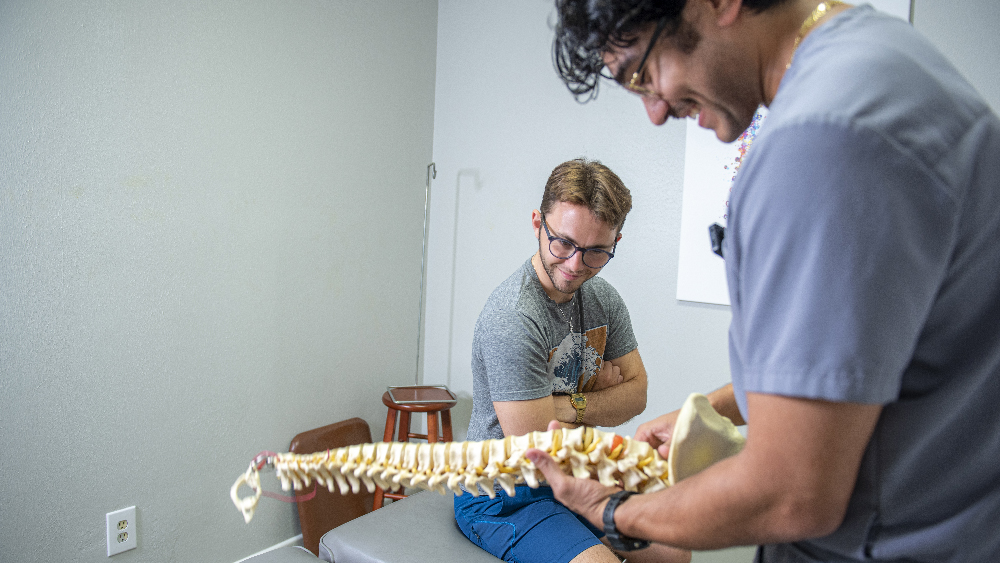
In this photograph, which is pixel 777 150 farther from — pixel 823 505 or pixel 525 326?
pixel 525 326

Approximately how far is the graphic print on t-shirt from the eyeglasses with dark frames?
3.52 ft

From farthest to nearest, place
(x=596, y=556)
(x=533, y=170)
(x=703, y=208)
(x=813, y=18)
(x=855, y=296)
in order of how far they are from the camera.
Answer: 1. (x=533, y=170)
2. (x=703, y=208)
3. (x=596, y=556)
4. (x=813, y=18)
5. (x=855, y=296)

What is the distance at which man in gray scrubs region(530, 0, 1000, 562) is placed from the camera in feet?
1.61

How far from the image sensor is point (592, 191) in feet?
5.38

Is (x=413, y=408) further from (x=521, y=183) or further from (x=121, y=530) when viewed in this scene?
(x=521, y=183)

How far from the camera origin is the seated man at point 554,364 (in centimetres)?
155

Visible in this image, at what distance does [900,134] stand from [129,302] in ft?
7.20

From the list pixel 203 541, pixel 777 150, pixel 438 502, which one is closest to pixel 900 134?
pixel 777 150

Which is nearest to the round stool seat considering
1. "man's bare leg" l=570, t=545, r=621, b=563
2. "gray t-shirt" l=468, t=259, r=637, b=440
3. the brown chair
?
the brown chair

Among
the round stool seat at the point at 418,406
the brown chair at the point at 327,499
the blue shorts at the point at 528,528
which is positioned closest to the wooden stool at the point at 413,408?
the round stool seat at the point at 418,406

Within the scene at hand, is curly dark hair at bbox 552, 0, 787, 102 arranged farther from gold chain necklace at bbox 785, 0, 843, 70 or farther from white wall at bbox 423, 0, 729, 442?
white wall at bbox 423, 0, 729, 442

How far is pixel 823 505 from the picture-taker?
536mm

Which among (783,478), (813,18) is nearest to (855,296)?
(783,478)

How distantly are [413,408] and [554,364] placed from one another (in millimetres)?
980
